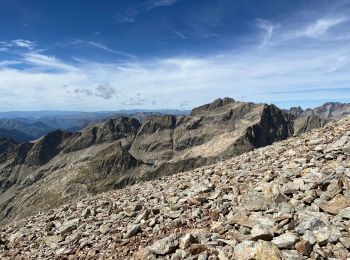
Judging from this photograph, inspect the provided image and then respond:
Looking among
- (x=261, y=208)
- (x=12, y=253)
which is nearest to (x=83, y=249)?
(x=12, y=253)

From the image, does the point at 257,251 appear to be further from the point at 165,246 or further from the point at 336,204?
the point at 336,204

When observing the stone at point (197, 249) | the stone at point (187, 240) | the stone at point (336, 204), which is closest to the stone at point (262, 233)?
the stone at point (197, 249)

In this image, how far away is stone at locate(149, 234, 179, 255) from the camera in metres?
15.5

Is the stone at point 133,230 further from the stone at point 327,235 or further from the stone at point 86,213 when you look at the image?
the stone at point 327,235

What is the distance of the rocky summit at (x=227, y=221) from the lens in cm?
1428

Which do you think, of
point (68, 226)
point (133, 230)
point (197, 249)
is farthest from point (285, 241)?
point (68, 226)

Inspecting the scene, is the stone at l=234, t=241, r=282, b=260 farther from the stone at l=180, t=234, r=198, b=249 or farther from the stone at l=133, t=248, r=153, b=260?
the stone at l=133, t=248, r=153, b=260

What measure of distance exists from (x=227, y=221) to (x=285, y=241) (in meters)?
3.67

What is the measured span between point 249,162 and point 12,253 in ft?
58.6

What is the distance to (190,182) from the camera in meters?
27.6

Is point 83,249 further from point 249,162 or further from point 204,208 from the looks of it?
point 249,162

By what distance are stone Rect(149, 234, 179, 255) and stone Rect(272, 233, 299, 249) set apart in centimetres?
409

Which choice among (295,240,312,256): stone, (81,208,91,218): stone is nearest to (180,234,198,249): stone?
(295,240,312,256): stone

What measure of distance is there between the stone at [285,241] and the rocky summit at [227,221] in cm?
4
